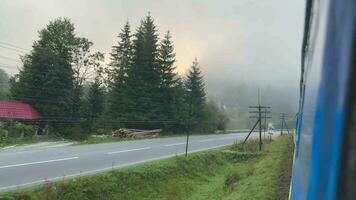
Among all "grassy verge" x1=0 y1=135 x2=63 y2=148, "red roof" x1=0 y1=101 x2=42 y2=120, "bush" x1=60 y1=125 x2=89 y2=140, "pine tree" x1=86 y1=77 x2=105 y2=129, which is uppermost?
"pine tree" x1=86 y1=77 x2=105 y2=129

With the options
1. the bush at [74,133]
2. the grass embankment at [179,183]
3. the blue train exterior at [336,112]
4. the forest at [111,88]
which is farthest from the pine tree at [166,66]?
the blue train exterior at [336,112]

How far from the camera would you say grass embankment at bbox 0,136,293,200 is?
33.4 feet

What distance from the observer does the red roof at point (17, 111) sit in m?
31.5

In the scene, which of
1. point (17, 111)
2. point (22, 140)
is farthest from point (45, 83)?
point (22, 140)

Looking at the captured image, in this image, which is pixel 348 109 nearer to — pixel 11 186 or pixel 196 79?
pixel 11 186

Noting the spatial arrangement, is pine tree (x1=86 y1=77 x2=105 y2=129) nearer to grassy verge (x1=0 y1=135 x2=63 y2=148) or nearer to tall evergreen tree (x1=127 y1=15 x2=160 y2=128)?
tall evergreen tree (x1=127 y1=15 x2=160 y2=128)

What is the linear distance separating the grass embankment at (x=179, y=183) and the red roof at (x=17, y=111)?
56.4ft

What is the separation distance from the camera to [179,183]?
605 inches

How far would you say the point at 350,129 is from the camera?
0.84m

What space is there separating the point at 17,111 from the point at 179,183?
2145 centimetres

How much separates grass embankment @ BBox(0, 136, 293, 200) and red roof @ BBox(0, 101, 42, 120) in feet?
56.4

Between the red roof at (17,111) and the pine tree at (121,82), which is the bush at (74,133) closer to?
the red roof at (17,111)

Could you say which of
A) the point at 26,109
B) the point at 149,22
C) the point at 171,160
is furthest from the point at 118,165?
the point at 149,22

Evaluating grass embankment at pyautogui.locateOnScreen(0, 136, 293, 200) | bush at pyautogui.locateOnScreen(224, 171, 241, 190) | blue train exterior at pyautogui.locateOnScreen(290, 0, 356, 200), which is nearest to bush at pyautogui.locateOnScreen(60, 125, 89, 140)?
grass embankment at pyautogui.locateOnScreen(0, 136, 293, 200)
